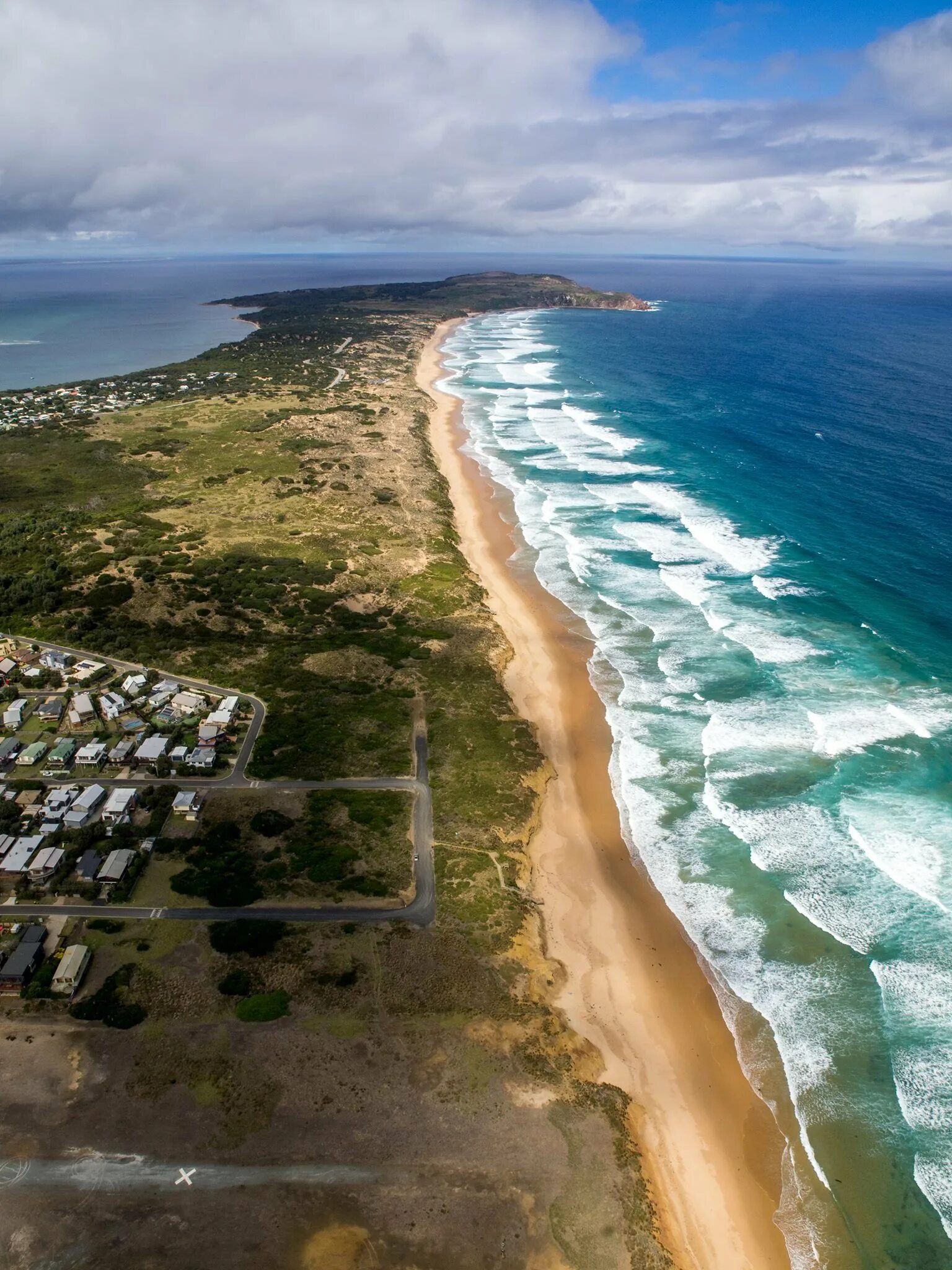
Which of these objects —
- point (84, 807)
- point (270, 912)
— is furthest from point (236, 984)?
point (84, 807)

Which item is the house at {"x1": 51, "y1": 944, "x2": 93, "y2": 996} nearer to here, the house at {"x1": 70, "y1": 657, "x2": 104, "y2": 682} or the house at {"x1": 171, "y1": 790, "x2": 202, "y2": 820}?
the house at {"x1": 171, "y1": 790, "x2": 202, "y2": 820}

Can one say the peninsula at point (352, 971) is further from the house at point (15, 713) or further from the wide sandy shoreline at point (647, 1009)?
the house at point (15, 713)

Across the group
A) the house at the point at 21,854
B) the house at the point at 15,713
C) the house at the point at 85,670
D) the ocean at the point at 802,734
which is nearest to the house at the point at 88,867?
the house at the point at 21,854

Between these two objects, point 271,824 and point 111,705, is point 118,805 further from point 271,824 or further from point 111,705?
point 111,705

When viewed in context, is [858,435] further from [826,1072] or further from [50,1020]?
[50,1020]

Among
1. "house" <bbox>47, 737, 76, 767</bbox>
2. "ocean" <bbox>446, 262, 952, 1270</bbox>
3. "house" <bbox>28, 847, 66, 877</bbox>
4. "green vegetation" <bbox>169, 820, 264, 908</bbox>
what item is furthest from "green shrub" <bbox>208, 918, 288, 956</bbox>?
"ocean" <bbox>446, 262, 952, 1270</bbox>

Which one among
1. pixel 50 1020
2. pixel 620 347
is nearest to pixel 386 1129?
pixel 50 1020
